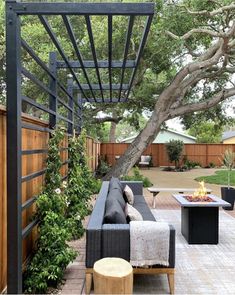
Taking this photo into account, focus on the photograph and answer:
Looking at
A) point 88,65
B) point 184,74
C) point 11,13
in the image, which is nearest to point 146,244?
point 11,13

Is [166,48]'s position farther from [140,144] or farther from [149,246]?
[149,246]

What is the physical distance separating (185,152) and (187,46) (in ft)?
42.4

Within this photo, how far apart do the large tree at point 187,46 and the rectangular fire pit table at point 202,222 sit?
551 cm

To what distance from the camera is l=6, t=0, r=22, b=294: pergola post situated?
2.95 metres

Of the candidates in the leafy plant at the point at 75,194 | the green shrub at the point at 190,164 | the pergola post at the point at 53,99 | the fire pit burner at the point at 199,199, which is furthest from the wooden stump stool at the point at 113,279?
the green shrub at the point at 190,164

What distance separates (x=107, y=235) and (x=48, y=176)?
1.17 metres

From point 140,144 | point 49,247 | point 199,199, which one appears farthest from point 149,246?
point 140,144

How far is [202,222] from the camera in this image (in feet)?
17.7

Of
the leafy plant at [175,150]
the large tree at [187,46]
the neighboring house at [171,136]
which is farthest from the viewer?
the neighboring house at [171,136]

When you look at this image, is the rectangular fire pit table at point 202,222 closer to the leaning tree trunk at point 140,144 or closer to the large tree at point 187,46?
the large tree at point 187,46

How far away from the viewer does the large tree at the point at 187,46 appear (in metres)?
9.44

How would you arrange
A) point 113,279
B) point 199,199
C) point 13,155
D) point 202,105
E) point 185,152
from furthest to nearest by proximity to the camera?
point 185,152 < point 202,105 < point 199,199 < point 13,155 < point 113,279

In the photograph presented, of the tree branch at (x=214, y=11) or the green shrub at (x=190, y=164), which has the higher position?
the tree branch at (x=214, y=11)

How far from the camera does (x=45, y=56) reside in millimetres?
9828
